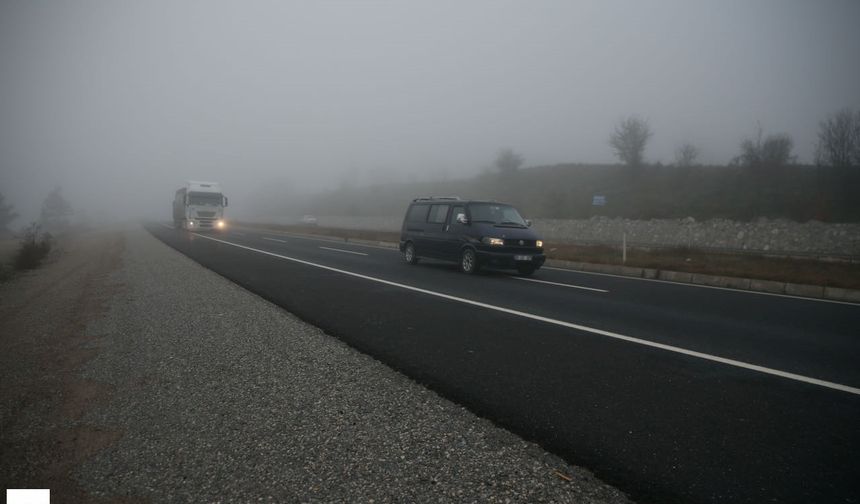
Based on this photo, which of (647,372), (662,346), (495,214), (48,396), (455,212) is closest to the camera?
(48,396)

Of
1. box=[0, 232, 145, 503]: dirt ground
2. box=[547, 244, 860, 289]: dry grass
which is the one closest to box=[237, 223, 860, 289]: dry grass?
box=[547, 244, 860, 289]: dry grass

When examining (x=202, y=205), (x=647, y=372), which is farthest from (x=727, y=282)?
(x=202, y=205)

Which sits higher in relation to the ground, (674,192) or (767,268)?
(674,192)

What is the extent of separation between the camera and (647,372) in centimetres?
400

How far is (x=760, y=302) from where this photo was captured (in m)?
8.23

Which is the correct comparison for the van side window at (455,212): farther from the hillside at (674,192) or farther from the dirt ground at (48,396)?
the hillside at (674,192)

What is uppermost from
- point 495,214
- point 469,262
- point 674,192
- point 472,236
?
point 674,192

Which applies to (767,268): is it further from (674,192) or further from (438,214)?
(674,192)

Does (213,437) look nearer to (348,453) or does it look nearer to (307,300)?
(348,453)

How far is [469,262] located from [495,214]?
64.8 inches

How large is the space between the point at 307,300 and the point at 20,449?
4734 mm

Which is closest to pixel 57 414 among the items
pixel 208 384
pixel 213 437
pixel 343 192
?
pixel 208 384

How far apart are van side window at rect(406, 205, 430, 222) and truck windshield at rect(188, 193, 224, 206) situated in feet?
79.2

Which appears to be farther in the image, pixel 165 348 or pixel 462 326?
pixel 462 326
